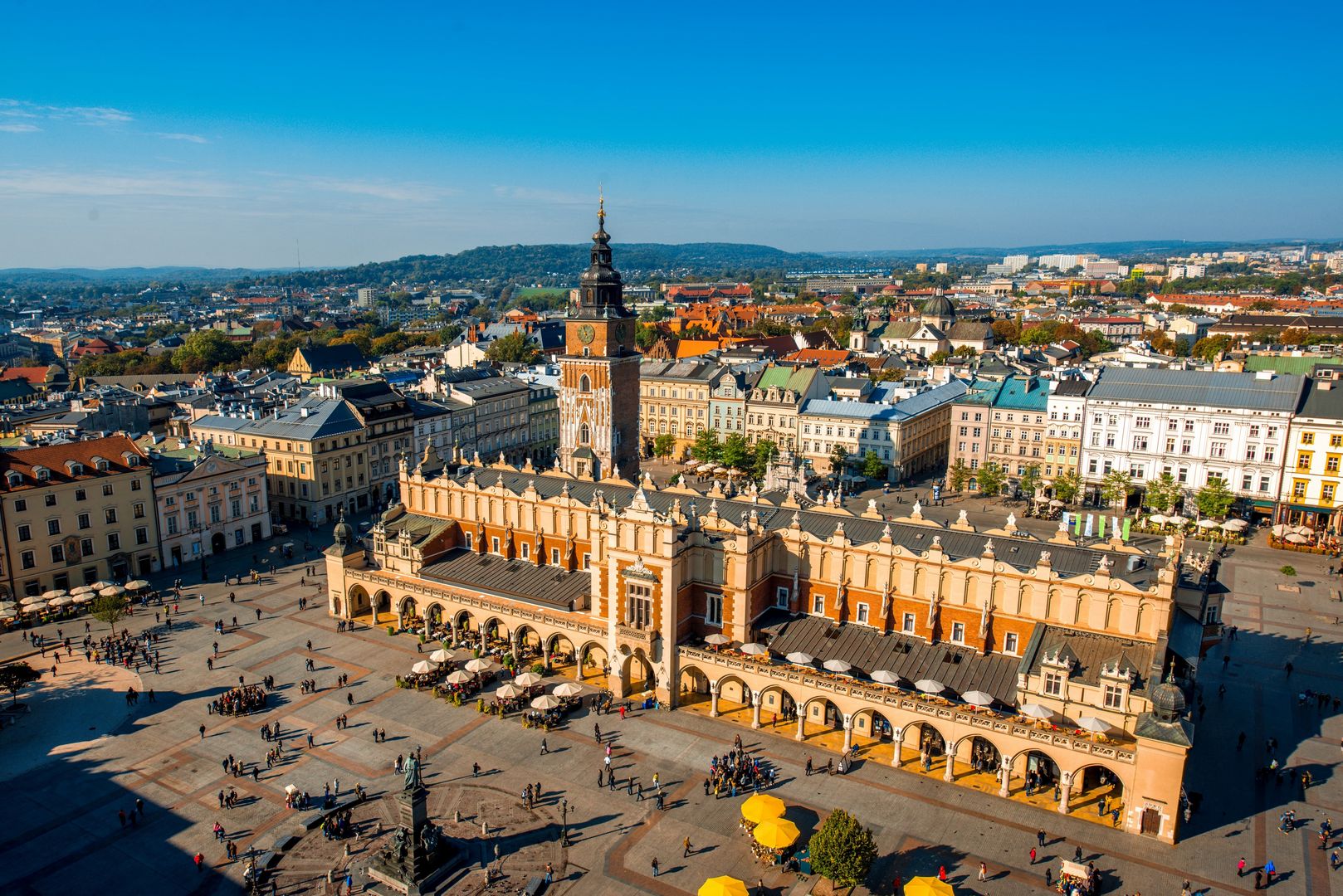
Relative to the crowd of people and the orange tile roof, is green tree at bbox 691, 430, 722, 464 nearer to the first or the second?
the orange tile roof

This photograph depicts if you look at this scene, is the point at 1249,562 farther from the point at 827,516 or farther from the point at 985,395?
the point at 827,516

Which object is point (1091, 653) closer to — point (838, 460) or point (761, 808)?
point (761, 808)

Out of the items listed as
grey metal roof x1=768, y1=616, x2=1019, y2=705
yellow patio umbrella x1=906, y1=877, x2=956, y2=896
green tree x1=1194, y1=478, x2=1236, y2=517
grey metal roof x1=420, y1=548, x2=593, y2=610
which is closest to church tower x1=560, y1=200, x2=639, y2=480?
grey metal roof x1=420, y1=548, x2=593, y2=610


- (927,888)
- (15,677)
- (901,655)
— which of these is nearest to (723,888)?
(927,888)

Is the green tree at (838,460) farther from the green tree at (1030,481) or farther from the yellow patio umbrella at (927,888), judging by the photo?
the yellow patio umbrella at (927,888)

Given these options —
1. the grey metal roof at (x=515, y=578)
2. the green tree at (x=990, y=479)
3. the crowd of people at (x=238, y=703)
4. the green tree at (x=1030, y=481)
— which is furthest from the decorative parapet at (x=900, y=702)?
the green tree at (x=1030, y=481)
